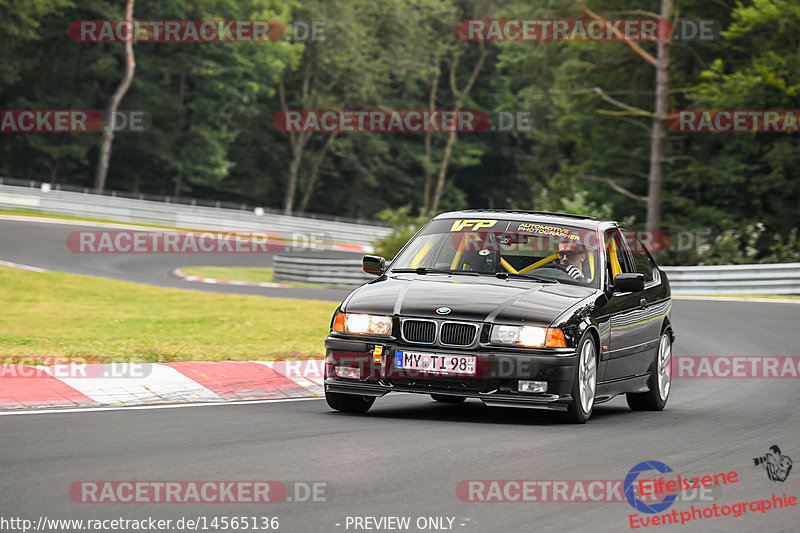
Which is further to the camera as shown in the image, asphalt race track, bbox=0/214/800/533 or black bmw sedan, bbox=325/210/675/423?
black bmw sedan, bbox=325/210/675/423

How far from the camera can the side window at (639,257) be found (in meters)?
11.3

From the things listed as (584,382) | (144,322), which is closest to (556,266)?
(584,382)

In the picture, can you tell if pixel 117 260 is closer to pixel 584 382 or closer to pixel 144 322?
pixel 144 322

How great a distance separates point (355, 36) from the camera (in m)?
70.4

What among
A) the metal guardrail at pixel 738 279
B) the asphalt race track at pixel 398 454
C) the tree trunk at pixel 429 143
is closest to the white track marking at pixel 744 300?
the metal guardrail at pixel 738 279

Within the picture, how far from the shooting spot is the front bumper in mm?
8789

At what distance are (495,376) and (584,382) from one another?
0.83m

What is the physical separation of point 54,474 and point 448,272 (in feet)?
13.7

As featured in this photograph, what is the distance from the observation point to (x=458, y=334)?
883cm

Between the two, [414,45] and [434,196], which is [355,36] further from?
[434,196]

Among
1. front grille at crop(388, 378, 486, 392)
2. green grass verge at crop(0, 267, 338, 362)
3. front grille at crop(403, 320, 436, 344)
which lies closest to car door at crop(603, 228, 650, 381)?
front grille at crop(388, 378, 486, 392)

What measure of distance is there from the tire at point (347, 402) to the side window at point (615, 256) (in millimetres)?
2269

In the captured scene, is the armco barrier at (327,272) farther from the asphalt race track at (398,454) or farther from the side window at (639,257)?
the asphalt race track at (398,454)

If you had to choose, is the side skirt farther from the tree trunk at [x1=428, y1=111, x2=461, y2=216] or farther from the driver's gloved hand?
the tree trunk at [x1=428, y1=111, x2=461, y2=216]
